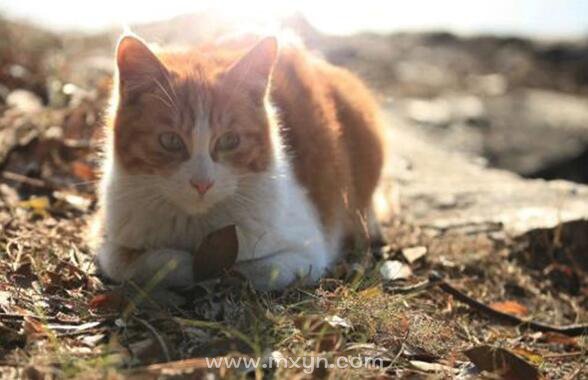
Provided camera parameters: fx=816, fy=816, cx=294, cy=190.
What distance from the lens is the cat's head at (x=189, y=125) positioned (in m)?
2.65

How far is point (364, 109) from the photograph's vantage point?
4.23 metres

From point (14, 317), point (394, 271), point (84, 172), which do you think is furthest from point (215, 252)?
point (84, 172)

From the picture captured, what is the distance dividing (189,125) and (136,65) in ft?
0.96

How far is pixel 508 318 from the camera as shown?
3213 millimetres

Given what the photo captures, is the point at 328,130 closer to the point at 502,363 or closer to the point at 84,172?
the point at 84,172

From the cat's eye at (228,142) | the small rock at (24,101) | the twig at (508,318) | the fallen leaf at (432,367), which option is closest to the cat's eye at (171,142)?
the cat's eye at (228,142)

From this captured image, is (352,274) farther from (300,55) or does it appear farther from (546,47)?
(546,47)

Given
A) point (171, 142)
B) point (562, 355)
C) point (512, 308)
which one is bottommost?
point (512, 308)

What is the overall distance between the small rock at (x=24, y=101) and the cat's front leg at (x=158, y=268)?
2313 mm

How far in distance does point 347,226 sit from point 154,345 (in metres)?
1.85

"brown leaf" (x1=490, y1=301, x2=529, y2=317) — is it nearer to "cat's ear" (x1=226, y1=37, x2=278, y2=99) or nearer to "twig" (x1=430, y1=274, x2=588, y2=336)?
"twig" (x1=430, y1=274, x2=588, y2=336)

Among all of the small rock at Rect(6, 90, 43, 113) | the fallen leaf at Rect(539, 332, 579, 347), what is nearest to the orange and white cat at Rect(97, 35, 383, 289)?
the fallen leaf at Rect(539, 332, 579, 347)

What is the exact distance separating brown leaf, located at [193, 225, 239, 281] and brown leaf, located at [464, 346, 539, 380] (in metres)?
0.83

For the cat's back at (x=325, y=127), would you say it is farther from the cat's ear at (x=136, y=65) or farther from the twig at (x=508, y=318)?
the twig at (x=508, y=318)
